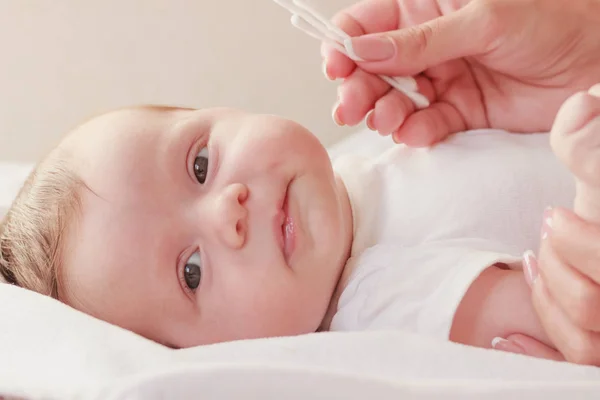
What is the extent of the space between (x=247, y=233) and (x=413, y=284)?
216 mm

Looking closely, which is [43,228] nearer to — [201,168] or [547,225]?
[201,168]

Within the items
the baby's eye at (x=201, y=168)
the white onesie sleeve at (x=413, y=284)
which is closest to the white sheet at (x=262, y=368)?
the white onesie sleeve at (x=413, y=284)

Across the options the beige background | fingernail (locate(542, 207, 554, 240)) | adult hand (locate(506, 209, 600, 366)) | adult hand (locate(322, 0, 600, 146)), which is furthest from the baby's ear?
the beige background

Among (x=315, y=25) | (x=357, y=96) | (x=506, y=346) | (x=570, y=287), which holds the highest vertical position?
(x=315, y=25)

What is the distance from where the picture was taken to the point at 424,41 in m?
0.95

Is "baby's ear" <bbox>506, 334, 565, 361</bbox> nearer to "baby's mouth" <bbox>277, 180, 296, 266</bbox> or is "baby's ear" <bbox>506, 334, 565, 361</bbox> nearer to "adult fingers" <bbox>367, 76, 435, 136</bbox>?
"baby's mouth" <bbox>277, 180, 296, 266</bbox>

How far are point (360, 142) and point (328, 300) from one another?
2.10ft

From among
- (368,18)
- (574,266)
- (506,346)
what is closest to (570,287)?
(574,266)

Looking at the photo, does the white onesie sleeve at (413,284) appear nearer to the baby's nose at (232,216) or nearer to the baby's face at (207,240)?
the baby's face at (207,240)

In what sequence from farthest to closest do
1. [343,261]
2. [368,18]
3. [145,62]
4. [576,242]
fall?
[145,62] → [368,18] → [343,261] → [576,242]

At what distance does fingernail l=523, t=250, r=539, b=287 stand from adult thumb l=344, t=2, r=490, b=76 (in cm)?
33

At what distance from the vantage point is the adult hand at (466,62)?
95cm

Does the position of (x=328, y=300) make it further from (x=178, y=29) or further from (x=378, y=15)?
(x=178, y=29)

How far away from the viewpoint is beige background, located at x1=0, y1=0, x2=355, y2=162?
5.58 ft
